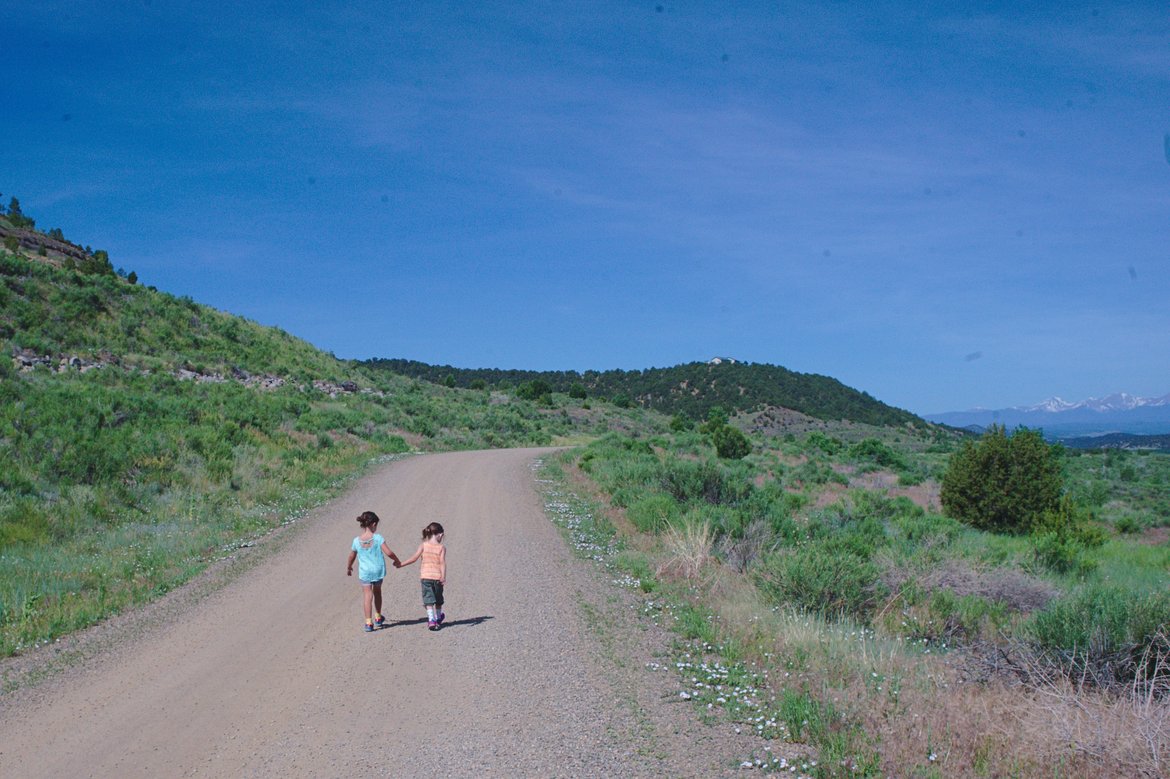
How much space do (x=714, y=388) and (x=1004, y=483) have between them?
81.5 m

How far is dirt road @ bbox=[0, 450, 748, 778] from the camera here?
5496mm

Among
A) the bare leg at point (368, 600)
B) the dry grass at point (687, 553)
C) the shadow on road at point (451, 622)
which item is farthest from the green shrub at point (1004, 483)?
the bare leg at point (368, 600)

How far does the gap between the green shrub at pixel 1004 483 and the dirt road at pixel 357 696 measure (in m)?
14.8

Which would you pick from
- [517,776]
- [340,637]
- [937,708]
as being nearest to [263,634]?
[340,637]

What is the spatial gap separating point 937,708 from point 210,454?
1916 centimetres

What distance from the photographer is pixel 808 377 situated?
380 feet

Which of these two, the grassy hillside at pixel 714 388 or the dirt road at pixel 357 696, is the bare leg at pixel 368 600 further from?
the grassy hillside at pixel 714 388

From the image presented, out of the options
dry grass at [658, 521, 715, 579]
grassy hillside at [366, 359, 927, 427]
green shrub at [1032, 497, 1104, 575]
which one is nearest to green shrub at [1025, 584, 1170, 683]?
dry grass at [658, 521, 715, 579]

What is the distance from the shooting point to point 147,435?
20.3m

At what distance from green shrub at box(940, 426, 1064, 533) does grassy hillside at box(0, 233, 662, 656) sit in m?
17.2

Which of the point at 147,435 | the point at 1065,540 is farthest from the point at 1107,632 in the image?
the point at 147,435

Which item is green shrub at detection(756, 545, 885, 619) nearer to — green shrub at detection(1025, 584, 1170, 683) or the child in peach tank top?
green shrub at detection(1025, 584, 1170, 683)

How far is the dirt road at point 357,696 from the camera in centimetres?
550

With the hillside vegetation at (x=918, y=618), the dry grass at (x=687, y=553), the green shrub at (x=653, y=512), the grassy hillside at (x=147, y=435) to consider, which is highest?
the grassy hillside at (x=147, y=435)
